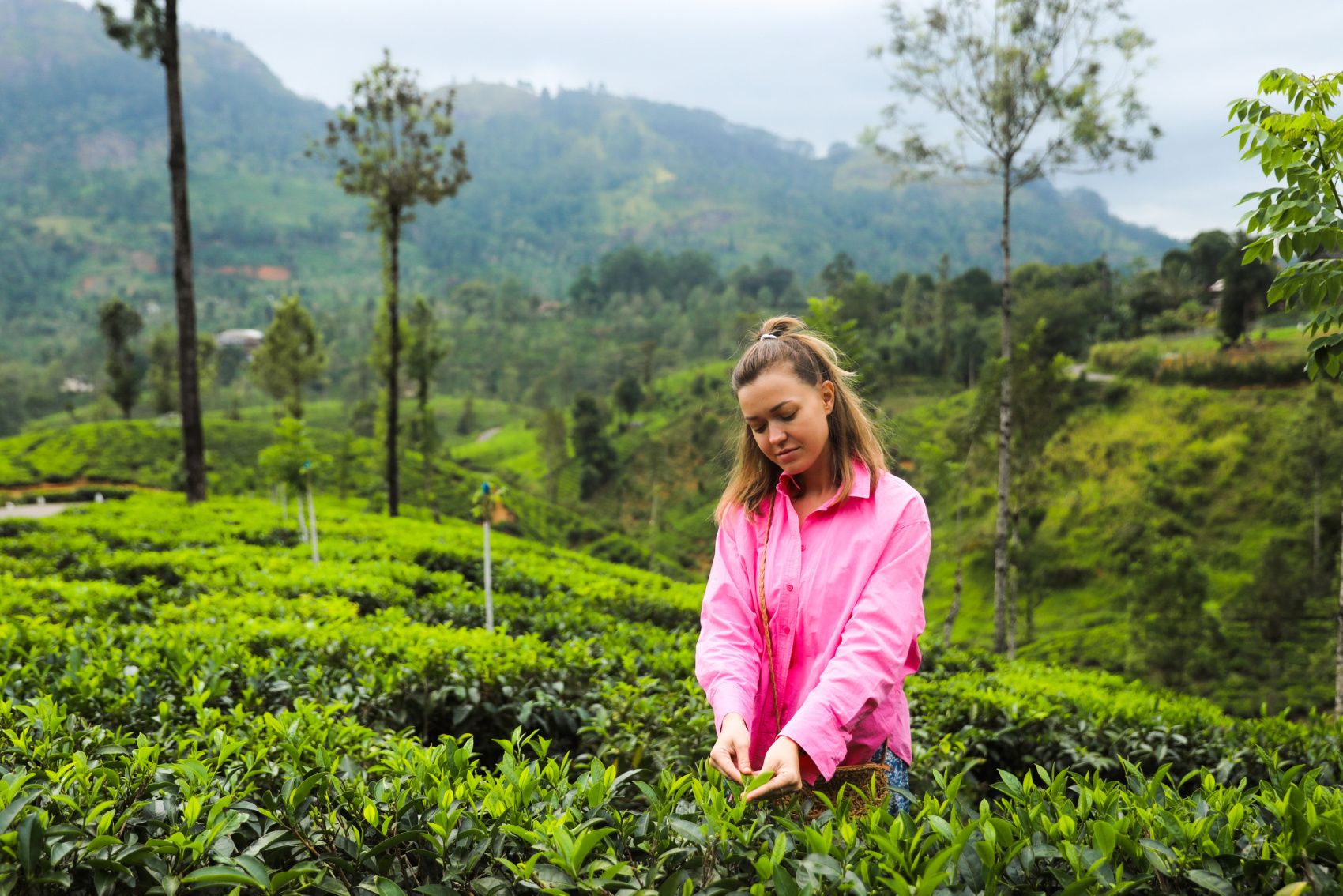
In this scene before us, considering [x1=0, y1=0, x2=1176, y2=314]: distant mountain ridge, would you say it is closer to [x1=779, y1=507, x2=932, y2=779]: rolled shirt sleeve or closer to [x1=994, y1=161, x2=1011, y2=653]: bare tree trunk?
[x1=994, y1=161, x2=1011, y2=653]: bare tree trunk

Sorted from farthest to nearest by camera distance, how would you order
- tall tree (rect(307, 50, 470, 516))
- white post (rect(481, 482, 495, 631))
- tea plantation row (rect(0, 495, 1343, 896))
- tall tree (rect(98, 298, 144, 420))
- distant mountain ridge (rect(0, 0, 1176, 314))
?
distant mountain ridge (rect(0, 0, 1176, 314)) → tall tree (rect(98, 298, 144, 420)) → tall tree (rect(307, 50, 470, 516)) → white post (rect(481, 482, 495, 631)) → tea plantation row (rect(0, 495, 1343, 896))

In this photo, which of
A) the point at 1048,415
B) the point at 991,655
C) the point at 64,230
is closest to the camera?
the point at 991,655

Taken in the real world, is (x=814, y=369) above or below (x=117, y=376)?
above

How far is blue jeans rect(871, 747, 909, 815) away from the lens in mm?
1764

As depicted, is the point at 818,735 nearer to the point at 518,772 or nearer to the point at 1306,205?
the point at 518,772

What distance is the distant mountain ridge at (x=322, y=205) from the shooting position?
113 meters

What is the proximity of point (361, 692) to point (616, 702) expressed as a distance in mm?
977

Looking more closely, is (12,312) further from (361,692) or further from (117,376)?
(361,692)

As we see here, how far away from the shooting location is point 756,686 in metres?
1.75

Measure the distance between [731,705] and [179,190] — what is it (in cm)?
1250

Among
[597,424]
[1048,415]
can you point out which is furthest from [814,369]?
[597,424]

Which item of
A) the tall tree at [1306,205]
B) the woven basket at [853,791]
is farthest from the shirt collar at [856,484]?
the tall tree at [1306,205]

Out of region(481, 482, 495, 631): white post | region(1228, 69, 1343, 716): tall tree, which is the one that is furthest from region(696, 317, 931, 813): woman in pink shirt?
region(481, 482, 495, 631): white post

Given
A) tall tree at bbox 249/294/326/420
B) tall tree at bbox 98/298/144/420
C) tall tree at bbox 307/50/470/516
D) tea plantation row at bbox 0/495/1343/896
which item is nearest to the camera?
tea plantation row at bbox 0/495/1343/896
